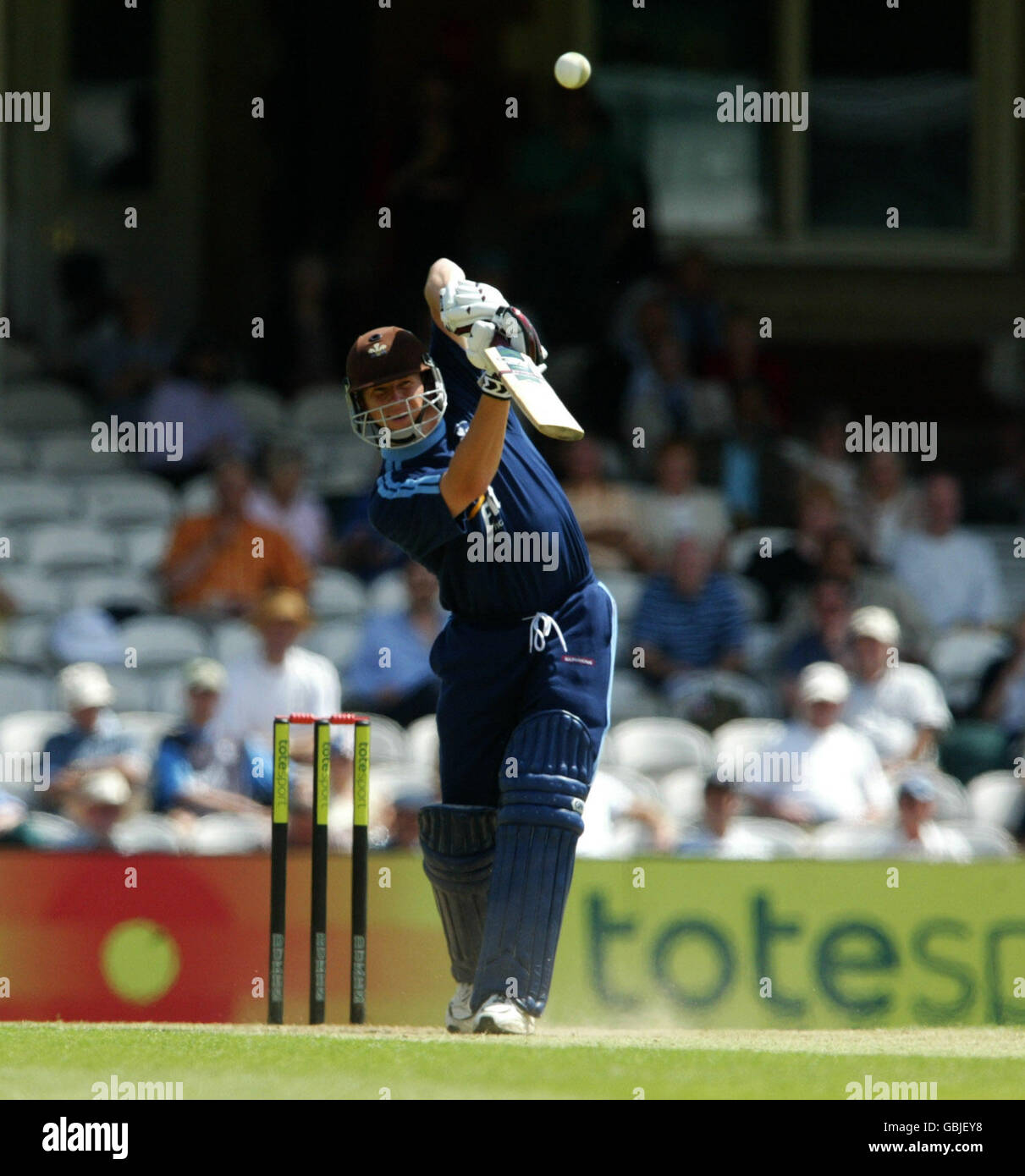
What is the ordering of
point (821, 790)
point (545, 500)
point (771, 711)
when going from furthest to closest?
point (771, 711) → point (821, 790) → point (545, 500)

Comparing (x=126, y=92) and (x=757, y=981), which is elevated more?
(x=126, y=92)

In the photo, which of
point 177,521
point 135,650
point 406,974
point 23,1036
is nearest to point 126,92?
point 177,521

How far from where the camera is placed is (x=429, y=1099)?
4.88 m

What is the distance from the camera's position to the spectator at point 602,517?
1134 cm

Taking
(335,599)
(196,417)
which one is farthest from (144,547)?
(335,599)

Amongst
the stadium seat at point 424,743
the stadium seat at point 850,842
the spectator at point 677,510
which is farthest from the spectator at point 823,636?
the stadium seat at point 424,743

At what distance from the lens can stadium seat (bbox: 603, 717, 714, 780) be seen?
9.92 metres

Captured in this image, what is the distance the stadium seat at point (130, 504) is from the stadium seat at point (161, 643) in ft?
3.95

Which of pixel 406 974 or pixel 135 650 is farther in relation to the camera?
pixel 135 650

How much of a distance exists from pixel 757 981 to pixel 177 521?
16.1ft

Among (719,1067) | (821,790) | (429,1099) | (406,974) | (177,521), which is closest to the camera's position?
(429,1099)

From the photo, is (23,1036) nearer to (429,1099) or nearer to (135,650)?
(429,1099)

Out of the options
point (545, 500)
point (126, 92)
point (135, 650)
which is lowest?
point (545, 500)

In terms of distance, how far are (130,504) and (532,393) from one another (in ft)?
22.5
